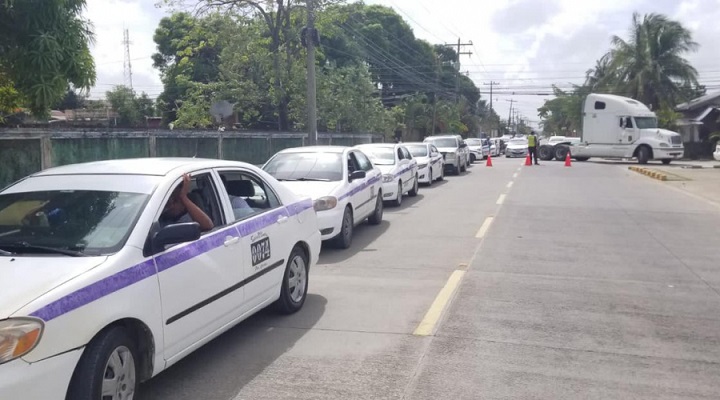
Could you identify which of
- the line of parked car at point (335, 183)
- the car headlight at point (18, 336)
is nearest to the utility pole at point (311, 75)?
the line of parked car at point (335, 183)

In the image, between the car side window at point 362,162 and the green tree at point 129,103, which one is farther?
the green tree at point 129,103

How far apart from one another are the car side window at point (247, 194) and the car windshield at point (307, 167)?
433 centimetres

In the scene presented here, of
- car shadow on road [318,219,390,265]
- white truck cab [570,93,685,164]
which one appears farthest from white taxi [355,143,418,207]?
white truck cab [570,93,685,164]

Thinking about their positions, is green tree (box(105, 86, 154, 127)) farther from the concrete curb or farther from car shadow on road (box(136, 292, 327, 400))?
car shadow on road (box(136, 292, 327, 400))

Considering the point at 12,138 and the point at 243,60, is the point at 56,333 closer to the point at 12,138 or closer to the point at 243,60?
the point at 12,138

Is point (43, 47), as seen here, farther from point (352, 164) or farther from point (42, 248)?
point (352, 164)

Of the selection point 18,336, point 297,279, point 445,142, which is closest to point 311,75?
point 445,142

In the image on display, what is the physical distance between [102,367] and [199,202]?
1.87 metres

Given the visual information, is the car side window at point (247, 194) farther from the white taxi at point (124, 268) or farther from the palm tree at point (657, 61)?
the palm tree at point (657, 61)

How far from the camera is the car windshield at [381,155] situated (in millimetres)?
16592

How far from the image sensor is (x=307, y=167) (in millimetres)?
11141

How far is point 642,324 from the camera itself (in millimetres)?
6375

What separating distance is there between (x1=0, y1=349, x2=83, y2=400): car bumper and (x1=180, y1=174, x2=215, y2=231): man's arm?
1613 millimetres

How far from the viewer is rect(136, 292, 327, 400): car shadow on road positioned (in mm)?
4734
